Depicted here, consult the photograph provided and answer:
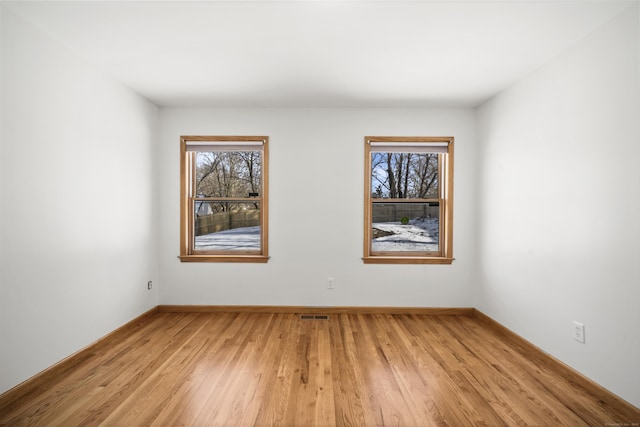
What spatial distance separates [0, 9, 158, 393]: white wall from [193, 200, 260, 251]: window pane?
28.2 inches

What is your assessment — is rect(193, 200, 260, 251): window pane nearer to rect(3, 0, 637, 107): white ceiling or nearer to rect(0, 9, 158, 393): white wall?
rect(0, 9, 158, 393): white wall

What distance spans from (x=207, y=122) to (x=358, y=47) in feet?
7.32

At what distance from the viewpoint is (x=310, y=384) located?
7.18 ft

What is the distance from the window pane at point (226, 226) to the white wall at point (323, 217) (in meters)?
0.27

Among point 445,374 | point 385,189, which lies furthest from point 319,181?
point 445,374

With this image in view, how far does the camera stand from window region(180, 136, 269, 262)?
3.92 m

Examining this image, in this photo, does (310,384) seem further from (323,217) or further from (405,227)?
(405,227)

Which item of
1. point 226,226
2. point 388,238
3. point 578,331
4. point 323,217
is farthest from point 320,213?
point 578,331

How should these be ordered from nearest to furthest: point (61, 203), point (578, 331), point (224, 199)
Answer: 1. point (578, 331)
2. point (61, 203)
3. point (224, 199)

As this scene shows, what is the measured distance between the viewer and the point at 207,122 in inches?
152

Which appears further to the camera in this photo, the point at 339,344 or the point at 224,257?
the point at 224,257

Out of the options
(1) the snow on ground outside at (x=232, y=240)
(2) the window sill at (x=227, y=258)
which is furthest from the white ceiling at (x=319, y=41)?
(2) the window sill at (x=227, y=258)

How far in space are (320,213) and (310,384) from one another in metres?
2.05

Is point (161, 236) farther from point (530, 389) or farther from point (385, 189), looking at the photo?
point (530, 389)
